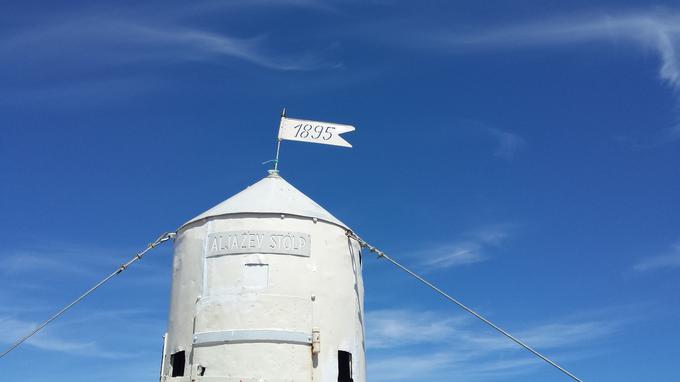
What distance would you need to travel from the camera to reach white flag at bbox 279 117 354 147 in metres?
21.3

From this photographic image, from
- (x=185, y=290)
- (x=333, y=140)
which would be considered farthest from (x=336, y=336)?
(x=333, y=140)

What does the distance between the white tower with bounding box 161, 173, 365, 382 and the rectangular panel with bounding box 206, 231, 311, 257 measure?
0.03 metres

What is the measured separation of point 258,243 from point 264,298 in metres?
1.49

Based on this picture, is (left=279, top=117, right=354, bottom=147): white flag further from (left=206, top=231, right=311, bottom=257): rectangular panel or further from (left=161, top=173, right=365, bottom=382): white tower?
(left=206, top=231, right=311, bottom=257): rectangular panel

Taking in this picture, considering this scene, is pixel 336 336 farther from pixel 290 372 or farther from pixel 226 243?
pixel 226 243

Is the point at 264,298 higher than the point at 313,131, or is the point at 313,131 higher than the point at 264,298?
the point at 313,131

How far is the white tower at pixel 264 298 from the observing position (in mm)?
17703

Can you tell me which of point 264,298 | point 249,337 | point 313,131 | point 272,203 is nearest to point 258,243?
point 272,203

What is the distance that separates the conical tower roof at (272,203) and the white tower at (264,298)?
0.18 feet

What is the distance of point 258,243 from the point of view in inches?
737

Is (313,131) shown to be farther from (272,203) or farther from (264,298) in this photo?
(264,298)

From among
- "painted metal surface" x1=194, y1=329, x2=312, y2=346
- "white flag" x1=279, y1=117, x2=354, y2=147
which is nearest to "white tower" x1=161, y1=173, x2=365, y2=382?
"painted metal surface" x1=194, y1=329, x2=312, y2=346

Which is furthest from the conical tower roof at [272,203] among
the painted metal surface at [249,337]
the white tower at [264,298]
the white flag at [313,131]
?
the painted metal surface at [249,337]

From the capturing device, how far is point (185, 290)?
19.0m
